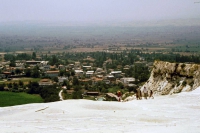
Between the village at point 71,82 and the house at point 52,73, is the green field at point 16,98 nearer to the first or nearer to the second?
the village at point 71,82

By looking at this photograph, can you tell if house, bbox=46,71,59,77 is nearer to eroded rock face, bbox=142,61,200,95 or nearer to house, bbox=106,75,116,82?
house, bbox=106,75,116,82

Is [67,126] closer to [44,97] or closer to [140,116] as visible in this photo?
[140,116]

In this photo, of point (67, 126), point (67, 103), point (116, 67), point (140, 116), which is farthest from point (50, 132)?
point (116, 67)

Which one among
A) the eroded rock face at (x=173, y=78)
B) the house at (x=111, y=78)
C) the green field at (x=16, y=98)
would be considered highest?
the eroded rock face at (x=173, y=78)

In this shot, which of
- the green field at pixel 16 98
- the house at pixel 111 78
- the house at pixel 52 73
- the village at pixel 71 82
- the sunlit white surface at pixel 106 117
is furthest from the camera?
the house at pixel 52 73

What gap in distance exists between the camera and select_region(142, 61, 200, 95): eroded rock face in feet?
69.5

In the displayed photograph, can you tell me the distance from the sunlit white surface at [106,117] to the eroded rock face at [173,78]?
18.0ft

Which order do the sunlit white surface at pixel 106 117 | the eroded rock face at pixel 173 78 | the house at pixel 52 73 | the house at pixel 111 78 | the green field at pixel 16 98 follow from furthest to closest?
the house at pixel 52 73
the house at pixel 111 78
the green field at pixel 16 98
the eroded rock face at pixel 173 78
the sunlit white surface at pixel 106 117

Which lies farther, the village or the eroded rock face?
the village

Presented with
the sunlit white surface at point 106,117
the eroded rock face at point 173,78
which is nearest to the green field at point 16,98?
the eroded rock face at point 173,78

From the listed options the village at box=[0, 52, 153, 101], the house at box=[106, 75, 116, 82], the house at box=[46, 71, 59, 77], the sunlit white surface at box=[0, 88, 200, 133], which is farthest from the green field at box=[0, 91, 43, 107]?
the sunlit white surface at box=[0, 88, 200, 133]

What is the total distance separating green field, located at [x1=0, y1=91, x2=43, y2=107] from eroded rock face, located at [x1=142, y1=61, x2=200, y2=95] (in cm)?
2154

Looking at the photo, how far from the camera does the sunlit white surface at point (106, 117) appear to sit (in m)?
10.6

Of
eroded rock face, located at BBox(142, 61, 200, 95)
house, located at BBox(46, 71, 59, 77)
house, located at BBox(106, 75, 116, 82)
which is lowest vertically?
house, located at BBox(106, 75, 116, 82)
